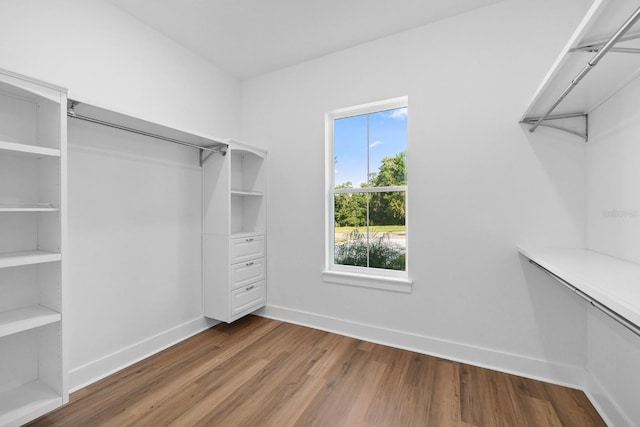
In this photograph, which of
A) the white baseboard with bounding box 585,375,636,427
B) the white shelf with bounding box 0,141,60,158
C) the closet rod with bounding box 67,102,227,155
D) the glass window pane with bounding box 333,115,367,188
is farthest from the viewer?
the glass window pane with bounding box 333,115,367,188

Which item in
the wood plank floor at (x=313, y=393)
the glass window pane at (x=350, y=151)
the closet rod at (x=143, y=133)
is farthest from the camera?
the glass window pane at (x=350, y=151)

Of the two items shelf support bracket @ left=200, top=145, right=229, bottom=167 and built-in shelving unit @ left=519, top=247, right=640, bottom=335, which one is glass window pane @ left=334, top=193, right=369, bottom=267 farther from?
built-in shelving unit @ left=519, top=247, right=640, bottom=335

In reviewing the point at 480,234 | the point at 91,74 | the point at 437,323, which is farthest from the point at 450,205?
the point at 91,74

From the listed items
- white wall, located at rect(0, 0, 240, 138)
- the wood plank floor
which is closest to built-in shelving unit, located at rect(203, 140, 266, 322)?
the wood plank floor

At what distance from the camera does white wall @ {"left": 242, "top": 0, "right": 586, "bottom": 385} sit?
2.04 m

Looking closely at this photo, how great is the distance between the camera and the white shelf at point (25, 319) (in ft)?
4.73

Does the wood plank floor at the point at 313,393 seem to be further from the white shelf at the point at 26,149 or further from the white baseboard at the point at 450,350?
the white shelf at the point at 26,149

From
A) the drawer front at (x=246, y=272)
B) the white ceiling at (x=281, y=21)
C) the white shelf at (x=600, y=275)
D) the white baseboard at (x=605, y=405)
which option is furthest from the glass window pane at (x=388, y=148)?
the white baseboard at (x=605, y=405)

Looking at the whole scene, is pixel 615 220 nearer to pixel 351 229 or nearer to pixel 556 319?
pixel 556 319

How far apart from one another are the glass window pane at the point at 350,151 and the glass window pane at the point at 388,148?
9 cm

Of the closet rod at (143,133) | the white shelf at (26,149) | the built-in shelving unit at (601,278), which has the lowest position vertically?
the built-in shelving unit at (601,278)

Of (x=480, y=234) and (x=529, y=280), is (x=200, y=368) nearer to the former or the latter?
(x=480, y=234)

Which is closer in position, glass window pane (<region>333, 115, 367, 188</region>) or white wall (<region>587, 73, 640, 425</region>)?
white wall (<region>587, 73, 640, 425</region>)

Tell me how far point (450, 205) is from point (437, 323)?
3.36ft
